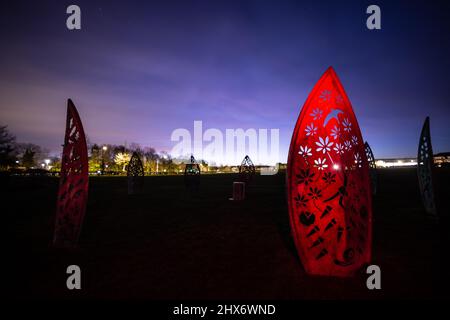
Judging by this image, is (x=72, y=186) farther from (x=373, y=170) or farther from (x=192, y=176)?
(x=373, y=170)

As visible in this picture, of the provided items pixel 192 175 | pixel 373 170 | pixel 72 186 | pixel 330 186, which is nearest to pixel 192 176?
pixel 192 175

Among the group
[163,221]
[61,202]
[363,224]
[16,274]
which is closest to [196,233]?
[163,221]

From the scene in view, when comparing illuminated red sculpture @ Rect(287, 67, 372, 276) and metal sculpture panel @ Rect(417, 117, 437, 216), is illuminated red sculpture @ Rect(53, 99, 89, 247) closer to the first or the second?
illuminated red sculpture @ Rect(287, 67, 372, 276)

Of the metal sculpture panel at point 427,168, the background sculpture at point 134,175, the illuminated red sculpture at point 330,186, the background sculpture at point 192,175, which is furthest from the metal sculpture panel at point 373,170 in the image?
the background sculpture at point 134,175

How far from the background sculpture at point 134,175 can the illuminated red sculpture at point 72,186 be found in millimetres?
14969

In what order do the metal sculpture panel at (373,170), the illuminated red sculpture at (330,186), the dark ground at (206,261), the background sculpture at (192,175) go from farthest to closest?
the background sculpture at (192,175) → the metal sculpture panel at (373,170) → the illuminated red sculpture at (330,186) → the dark ground at (206,261)

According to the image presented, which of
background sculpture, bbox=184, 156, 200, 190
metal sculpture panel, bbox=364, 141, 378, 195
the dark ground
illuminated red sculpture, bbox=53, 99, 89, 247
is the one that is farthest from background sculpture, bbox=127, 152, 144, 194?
metal sculpture panel, bbox=364, 141, 378, 195

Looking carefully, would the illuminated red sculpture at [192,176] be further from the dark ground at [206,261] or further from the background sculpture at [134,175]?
the dark ground at [206,261]

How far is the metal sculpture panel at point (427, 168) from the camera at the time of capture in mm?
9664

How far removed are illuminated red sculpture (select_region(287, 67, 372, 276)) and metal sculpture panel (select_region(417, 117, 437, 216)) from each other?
21.4 ft

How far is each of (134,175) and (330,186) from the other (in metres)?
19.9

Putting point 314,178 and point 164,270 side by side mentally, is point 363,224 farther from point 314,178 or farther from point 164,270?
point 164,270

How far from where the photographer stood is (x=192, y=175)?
23672 millimetres

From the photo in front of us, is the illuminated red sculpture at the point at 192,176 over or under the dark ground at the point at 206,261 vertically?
over
